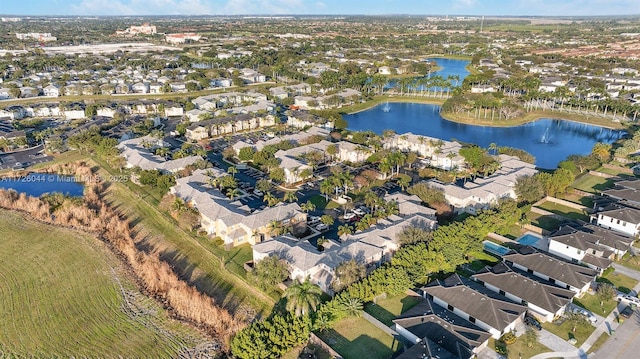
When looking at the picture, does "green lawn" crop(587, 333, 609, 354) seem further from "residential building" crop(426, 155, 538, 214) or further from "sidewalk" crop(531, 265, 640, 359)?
"residential building" crop(426, 155, 538, 214)

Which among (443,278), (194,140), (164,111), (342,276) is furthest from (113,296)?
(164,111)

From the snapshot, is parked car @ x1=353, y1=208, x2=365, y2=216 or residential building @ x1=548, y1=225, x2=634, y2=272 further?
parked car @ x1=353, y1=208, x2=365, y2=216

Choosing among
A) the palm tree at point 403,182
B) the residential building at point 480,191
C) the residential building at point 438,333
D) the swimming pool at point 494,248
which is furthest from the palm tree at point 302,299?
the palm tree at point 403,182

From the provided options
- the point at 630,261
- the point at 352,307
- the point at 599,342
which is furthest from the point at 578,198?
the point at 352,307

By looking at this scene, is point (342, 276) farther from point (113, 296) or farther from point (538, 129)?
point (538, 129)

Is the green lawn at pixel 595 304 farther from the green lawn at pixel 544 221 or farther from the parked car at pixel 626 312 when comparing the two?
the green lawn at pixel 544 221

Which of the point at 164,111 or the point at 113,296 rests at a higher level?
the point at 164,111

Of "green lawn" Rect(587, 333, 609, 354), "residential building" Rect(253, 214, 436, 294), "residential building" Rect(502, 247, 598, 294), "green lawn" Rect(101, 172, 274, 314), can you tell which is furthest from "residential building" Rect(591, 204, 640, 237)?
"green lawn" Rect(101, 172, 274, 314)
